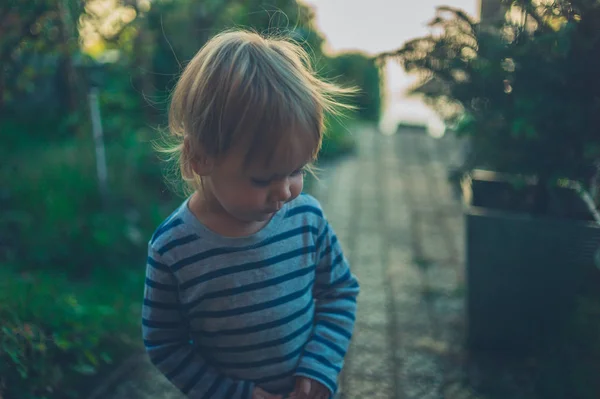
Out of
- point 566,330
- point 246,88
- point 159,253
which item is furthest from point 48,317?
point 566,330

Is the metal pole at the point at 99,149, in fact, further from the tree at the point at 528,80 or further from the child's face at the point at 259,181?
the child's face at the point at 259,181

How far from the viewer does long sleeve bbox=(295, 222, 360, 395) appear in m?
1.22

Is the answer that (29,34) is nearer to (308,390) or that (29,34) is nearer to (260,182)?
(260,182)

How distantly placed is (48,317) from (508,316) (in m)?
1.81

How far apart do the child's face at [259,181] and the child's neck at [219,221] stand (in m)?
0.07

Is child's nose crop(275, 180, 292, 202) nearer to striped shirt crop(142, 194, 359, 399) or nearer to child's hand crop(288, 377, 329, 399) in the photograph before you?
striped shirt crop(142, 194, 359, 399)

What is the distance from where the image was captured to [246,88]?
99cm

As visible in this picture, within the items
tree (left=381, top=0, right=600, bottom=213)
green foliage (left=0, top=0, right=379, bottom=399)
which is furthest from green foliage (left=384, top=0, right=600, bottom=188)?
green foliage (left=0, top=0, right=379, bottom=399)

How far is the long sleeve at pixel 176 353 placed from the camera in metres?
1.15

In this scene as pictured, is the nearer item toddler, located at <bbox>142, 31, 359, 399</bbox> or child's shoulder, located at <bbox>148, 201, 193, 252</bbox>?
toddler, located at <bbox>142, 31, 359, 399</bbox>

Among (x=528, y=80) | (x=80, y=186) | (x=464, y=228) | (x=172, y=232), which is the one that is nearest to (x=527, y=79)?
(x=528, y=80)

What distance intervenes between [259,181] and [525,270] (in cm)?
152

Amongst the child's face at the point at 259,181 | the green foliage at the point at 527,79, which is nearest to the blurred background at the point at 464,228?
the green foliage at the point at 527,79

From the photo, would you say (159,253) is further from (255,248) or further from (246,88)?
(246,88)
